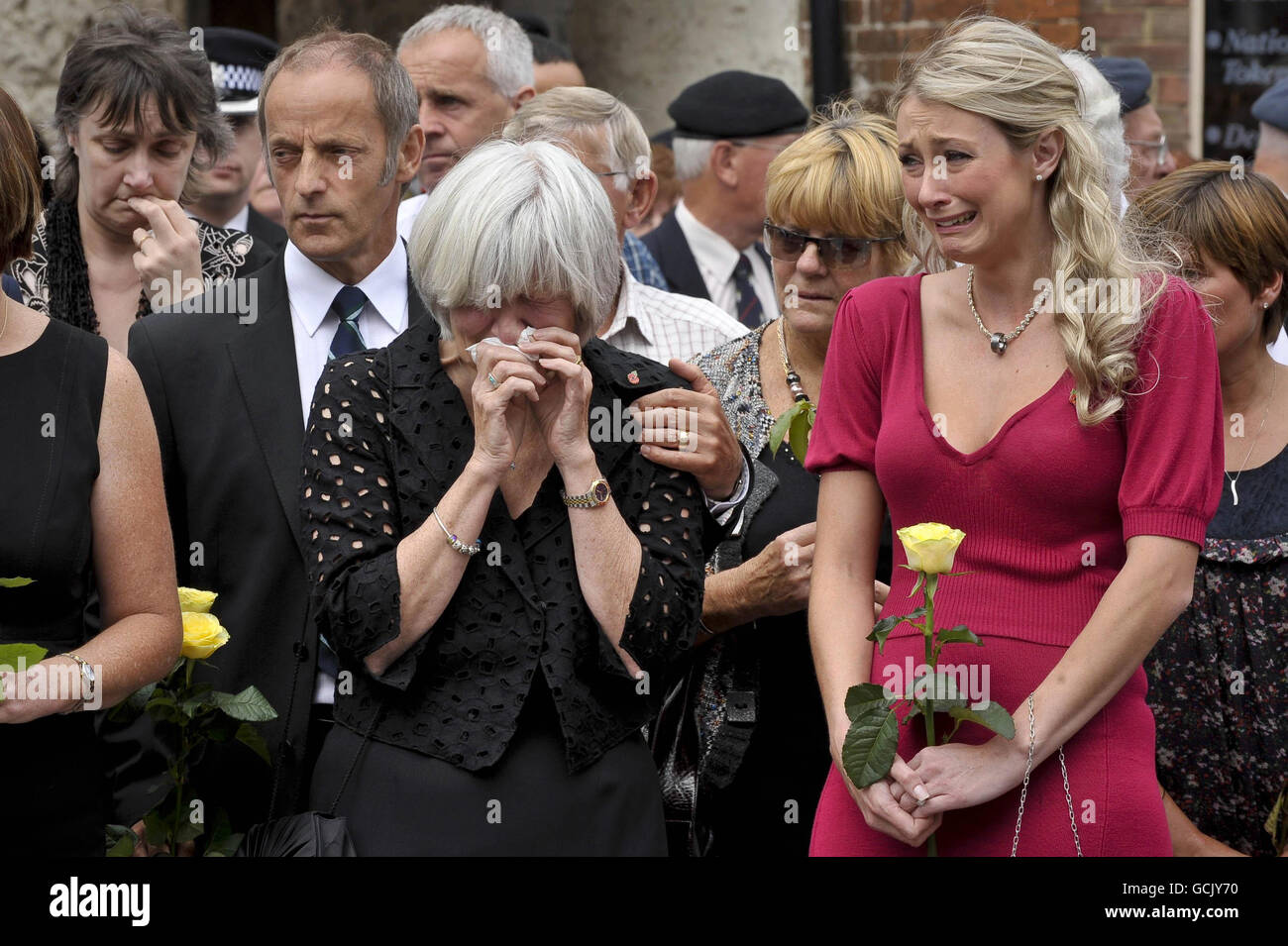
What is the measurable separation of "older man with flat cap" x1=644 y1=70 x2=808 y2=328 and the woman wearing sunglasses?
2868 millimetres

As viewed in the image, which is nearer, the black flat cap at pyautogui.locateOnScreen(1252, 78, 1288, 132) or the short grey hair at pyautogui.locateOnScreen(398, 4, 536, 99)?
the short grey hair at pyautogui.locateOnScreen(398, 4, 536, 99)

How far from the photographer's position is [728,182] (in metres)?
6.87

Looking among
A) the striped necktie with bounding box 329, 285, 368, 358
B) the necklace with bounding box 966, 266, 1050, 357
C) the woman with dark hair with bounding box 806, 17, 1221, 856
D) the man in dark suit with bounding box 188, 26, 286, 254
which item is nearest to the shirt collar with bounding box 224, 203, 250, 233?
the man in dark suit with bounding box 188, 26, 286, 254

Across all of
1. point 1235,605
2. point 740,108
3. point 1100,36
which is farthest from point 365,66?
point 1100,36

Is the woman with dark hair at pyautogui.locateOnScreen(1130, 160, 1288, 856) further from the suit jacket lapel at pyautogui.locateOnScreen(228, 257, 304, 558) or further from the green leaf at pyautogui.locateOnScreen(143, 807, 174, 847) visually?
the green leaf at pyautogui.locateOnScreen(143, 807, 174, 847)

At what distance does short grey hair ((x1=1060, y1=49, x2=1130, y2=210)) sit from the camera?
116 inches

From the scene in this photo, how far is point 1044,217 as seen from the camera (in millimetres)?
2902

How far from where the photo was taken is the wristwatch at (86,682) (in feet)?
8.88

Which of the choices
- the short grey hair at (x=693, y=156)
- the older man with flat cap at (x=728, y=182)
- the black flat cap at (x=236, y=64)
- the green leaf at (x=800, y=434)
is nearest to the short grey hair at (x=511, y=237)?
the green leaf at (x=800, y=434)

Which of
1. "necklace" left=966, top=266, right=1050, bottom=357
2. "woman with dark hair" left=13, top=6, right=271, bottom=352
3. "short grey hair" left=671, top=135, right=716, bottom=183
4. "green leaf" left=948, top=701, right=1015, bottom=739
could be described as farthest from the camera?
"short grey hair" left=671, top=135, right=716, bottom=183

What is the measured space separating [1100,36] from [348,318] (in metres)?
4.96

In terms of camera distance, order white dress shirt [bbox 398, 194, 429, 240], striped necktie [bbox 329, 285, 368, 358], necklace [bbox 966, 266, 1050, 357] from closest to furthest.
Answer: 1. necklace [bbox 966, 266, 1050, 357]
2. striped necktie [bbox 329, 285, 368, 358]
3. white dress shirt [bbox 398, 194, 429, 240]
